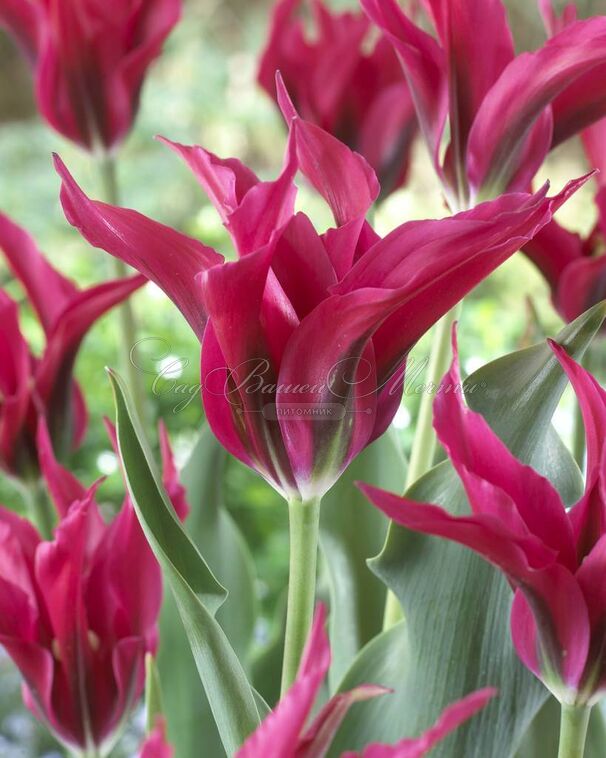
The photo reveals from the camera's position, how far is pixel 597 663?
0.22m

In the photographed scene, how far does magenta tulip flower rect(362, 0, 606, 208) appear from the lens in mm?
277

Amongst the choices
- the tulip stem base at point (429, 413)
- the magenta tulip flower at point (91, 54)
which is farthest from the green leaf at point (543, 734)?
the magenta tulip flower at point (91, 54)

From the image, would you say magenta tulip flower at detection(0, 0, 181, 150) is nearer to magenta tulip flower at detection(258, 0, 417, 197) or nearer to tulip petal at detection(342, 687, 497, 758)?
magenta tulip flower at detection(258, 0, 417, 197)

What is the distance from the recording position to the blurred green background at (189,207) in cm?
101

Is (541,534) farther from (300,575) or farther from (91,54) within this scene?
(91,54)

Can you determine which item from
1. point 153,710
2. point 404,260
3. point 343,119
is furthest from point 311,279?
point 343,119

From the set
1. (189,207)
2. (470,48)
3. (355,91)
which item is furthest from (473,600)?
(189,207)

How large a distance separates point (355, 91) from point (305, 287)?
0.88 ft

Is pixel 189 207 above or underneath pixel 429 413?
above

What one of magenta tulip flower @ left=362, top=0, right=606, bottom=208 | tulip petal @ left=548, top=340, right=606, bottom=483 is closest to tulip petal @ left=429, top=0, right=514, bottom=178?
magenta tulip flower @ left=362, top=0, right=606, bottom=208

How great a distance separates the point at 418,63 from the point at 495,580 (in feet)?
0.48

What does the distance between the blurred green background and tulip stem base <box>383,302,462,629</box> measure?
87 mm

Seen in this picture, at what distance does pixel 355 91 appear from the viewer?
47 cm

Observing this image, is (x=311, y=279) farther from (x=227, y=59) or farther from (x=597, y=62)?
(x=227, y=59)
